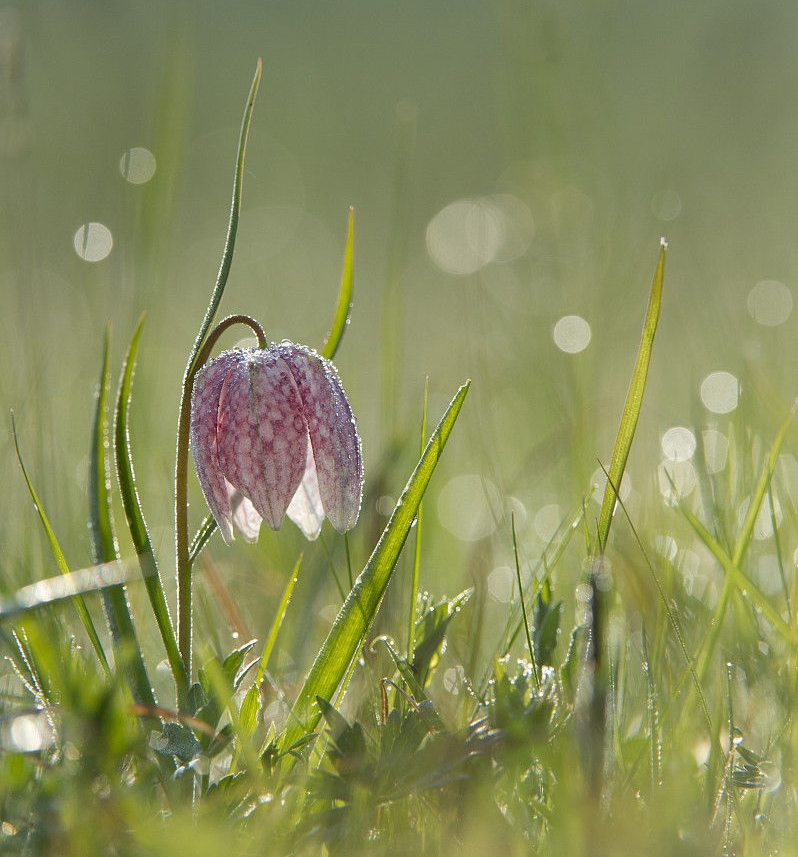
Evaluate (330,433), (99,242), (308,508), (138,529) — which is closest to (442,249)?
(99,242)

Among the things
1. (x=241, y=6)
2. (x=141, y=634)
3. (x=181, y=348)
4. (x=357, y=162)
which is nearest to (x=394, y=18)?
(x=241, y=6)

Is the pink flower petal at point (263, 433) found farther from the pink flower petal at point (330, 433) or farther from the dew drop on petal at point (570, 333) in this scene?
the dew drop on petal at point (570, 333)

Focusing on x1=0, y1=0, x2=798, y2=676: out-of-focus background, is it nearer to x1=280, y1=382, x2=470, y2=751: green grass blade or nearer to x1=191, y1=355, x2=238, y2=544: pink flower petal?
x1=191, y1=355, x2=238, y2=544: pink flower petal

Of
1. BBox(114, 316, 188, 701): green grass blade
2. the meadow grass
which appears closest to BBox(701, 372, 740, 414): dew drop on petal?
the meadow grass

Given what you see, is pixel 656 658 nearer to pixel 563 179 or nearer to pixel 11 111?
pixel 563 179

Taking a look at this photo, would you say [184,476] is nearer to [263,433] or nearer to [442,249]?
[263,433]

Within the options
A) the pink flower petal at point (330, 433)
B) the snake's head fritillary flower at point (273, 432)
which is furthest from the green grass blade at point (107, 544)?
the pink flower petal at point (330, 433)
